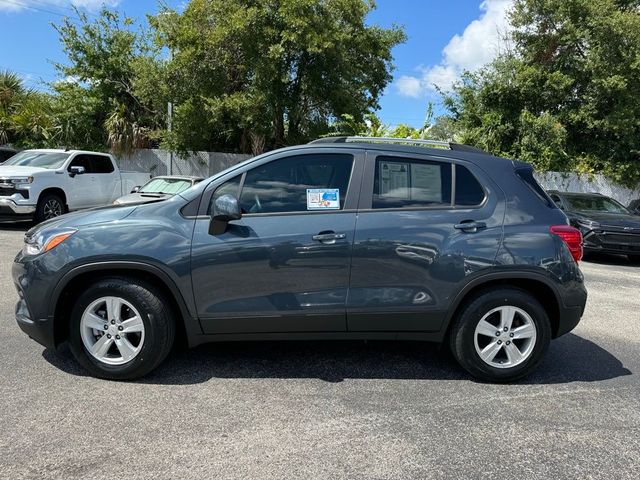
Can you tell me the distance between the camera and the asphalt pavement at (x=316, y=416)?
3.02m

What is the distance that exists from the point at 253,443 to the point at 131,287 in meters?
1.50

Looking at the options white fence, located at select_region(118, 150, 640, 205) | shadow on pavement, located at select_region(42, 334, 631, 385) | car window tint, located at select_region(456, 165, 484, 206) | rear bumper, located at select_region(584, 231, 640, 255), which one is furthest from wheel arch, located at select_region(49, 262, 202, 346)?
white fence, located at select_region(118, 150, 640, 205)

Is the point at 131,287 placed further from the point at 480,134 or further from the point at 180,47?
the point at 480,134

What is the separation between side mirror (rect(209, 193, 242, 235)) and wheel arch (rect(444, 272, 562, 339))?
1819 mm

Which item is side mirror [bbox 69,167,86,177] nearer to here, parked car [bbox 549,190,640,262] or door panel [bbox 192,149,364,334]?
door panel [bbox 192,149,364,334]

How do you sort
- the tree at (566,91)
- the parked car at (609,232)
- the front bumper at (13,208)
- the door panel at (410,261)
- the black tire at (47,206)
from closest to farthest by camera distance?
the door panel at (410,261) < the parked car at (609,232) < the front bumper at (13,208) < the black tire at (47,206) < the tree at (566,91)

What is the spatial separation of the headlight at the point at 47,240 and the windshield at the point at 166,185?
8451 millimetres

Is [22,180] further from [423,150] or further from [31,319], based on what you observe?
[423,150]

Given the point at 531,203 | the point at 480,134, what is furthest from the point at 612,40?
the point at 531,203

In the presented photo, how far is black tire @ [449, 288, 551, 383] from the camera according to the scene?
4164 mm

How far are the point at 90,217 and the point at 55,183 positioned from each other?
30.8 feet

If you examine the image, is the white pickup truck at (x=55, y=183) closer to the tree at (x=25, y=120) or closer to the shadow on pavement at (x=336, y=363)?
the tree at (x=25, y=120)

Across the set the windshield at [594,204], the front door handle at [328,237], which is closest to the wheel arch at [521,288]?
the front door handle at [328,237]

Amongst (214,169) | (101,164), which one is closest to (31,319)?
(101,164)
